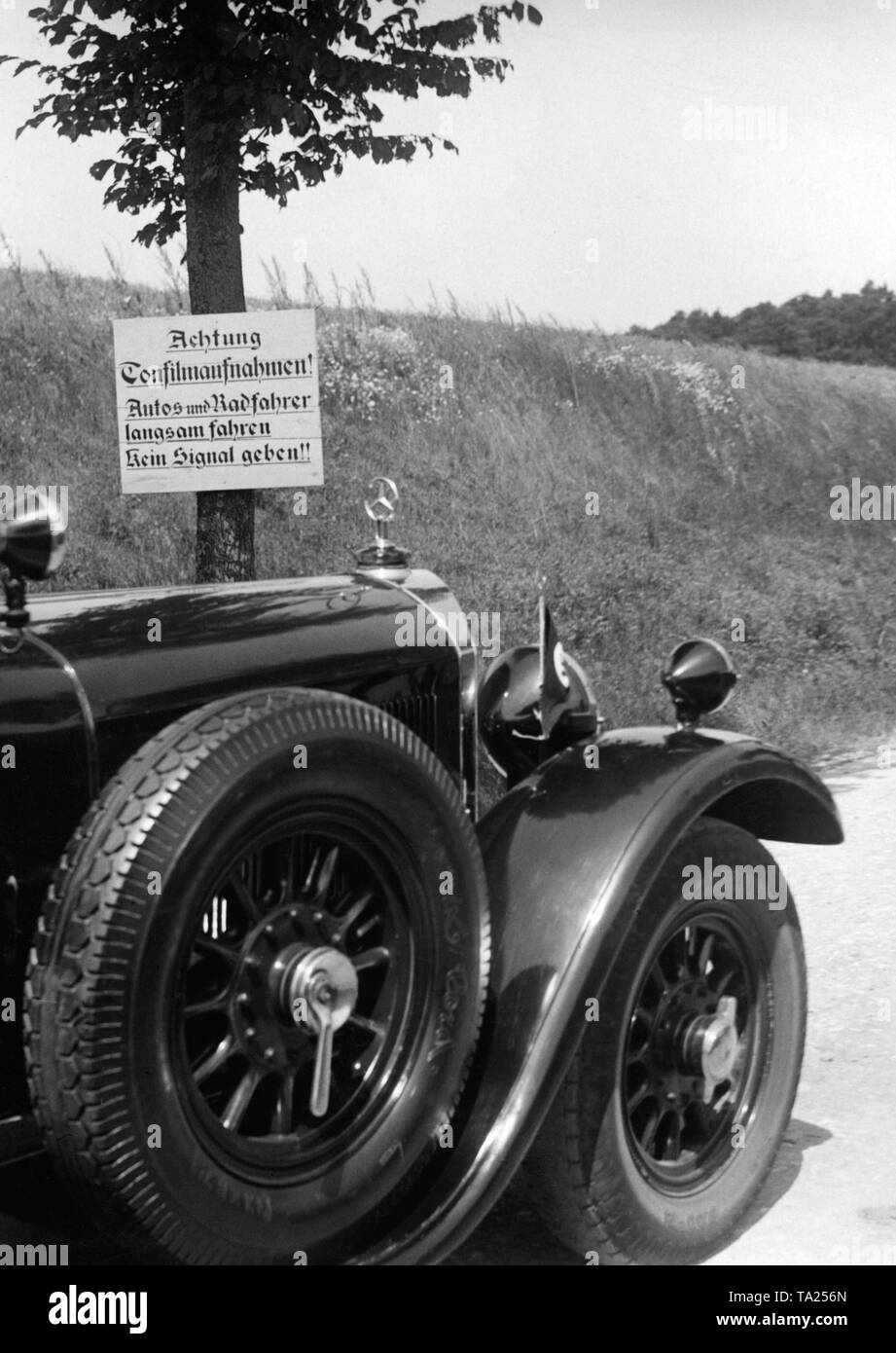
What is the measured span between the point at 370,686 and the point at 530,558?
8.08 m

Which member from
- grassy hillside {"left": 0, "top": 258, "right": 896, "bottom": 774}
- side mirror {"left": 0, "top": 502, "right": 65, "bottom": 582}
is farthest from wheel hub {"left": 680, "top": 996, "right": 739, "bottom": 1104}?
grassy hillside {"left": 0, "top": 258, "right": 896, "bottom": 774}

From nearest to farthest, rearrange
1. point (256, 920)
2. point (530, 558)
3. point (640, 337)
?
point (256, 920), point (530, 558), point (640, 337)

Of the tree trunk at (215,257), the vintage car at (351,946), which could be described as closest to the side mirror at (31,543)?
the vintage car at (351,946)

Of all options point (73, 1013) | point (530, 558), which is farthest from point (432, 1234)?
point (530, 558)

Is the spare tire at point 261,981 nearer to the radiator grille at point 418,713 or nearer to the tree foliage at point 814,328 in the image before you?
the radiator grille at point 418,713

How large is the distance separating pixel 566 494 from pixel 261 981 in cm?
1096

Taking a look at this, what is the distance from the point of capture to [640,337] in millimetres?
19891

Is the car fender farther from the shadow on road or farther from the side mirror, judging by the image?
the side mirror

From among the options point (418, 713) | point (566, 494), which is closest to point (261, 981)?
point (418, 713)

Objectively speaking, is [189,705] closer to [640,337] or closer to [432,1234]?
[432,1234]

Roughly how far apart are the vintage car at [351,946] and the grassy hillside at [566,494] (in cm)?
553

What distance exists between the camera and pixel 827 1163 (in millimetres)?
3469

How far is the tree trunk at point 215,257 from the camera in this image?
696 cm

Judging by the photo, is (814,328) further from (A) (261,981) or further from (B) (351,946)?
(A) (261,981)
